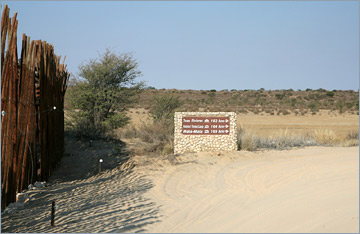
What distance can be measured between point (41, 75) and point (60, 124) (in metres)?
5.18

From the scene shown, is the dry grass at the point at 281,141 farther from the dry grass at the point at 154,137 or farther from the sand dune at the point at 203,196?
the dry grass at the point at 154,137

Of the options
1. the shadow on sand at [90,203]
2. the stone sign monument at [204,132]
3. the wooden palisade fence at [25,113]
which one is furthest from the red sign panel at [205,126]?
the wooden palisade fence at [25,113]

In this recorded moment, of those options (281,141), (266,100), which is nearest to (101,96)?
(281,141)

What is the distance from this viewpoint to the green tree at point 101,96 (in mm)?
22469

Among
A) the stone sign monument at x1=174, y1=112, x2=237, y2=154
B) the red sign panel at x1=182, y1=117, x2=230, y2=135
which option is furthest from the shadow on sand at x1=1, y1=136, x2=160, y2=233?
the red sign panel at x1=182, y1=117, x2=230, y2=135

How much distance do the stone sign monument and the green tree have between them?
6355mm

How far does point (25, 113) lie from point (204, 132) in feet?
29.4

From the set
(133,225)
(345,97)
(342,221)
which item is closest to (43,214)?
(133,225)

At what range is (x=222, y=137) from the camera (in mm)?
17453

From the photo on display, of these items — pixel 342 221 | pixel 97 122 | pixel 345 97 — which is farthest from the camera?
pixel 345 97

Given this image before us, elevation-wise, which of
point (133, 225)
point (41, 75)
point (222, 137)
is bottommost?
point (133, 225)

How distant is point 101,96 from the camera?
2255 centimetres

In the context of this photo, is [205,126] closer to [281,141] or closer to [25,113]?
[281,141]

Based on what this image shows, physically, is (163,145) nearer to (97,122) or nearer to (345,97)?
(97,122)
